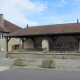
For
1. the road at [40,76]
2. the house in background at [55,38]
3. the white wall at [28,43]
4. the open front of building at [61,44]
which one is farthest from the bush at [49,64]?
the white wall at [28,43]

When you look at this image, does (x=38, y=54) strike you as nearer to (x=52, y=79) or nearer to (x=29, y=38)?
(x=29, y=38)

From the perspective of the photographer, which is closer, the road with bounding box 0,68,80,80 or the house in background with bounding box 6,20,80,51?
the road with bounding box 0,68,80,80

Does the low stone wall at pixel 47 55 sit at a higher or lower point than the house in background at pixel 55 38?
lower

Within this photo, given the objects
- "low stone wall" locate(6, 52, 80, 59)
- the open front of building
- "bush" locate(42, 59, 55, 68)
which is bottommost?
"bush" locate(42, 59, 55, 68)

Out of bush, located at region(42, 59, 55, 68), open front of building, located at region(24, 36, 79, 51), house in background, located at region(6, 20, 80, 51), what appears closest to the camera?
bush, located at region(42, 59, 55, 68)

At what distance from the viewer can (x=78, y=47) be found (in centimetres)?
2564

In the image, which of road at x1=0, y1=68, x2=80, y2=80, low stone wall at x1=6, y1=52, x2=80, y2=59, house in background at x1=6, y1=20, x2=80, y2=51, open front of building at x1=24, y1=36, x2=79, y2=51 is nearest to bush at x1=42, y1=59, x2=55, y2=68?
road at x1=0, y1=68, x2=80, y2=80

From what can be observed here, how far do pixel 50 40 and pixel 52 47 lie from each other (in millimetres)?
1123

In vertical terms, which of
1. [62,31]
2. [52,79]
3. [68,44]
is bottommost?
[52,79]

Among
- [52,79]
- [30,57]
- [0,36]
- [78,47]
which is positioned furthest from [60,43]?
[52,79]

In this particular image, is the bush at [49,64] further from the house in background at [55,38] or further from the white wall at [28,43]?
the white wall at [28,43]

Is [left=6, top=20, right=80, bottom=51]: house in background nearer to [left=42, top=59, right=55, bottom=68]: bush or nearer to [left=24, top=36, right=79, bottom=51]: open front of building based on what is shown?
[left=24, top=36, right=79, bottom=51]: open front of building

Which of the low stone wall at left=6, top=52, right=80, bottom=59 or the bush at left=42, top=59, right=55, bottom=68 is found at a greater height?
the low stone wall at left=6, top=52, right=80, bottom=59

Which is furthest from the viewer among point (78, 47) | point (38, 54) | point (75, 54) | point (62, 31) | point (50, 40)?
point (50, 40)
